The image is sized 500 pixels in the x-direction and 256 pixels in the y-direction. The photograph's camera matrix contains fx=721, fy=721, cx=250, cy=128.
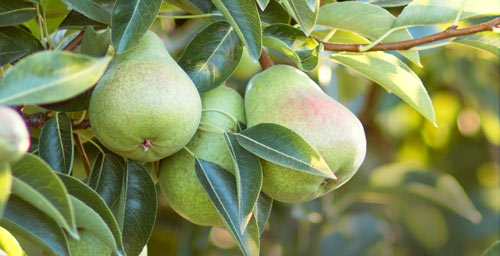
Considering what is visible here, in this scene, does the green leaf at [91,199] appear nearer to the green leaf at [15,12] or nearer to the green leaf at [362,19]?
the green leaf at [15,12]

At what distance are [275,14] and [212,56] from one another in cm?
13

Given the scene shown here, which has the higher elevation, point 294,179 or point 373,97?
point 294,179

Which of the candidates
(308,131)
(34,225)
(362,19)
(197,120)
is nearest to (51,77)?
(34,225)

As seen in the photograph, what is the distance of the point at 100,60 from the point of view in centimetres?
63

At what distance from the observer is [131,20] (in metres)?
0.91

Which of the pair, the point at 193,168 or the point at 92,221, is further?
the point at 193,168

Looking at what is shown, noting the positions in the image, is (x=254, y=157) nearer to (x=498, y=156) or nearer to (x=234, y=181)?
(x=234, y=181)

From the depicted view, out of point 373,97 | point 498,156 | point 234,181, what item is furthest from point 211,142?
point 498,156

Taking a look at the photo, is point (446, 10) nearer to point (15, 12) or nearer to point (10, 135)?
point (15, 12)

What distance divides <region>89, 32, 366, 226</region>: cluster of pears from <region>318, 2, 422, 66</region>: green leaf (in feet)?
0.33

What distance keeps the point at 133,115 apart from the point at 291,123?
23 centimetres

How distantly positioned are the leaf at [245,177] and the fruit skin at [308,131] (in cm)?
5

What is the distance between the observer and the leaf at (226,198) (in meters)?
0.92

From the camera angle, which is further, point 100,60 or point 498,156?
point 498,156
